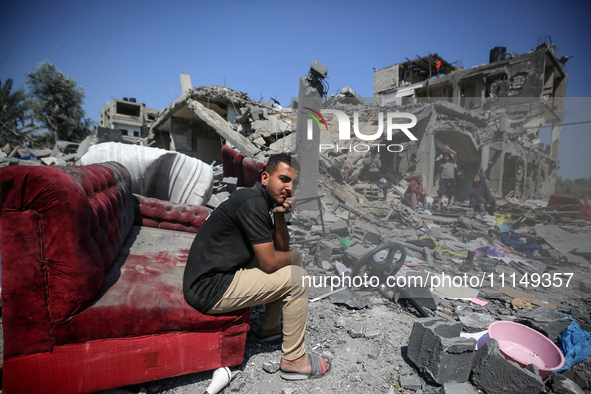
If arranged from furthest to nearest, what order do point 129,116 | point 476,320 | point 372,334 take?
point 129,116
point 476,320
point 372,334

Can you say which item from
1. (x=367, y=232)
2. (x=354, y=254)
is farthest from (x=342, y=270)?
(x=367, y=232)

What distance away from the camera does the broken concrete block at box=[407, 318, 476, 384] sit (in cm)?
175

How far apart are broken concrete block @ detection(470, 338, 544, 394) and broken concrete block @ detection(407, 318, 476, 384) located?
0.07 m

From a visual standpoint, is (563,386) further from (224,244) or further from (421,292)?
(224,244)

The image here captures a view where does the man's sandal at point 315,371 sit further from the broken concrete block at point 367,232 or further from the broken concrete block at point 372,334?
the broken concrete block at point 367,232

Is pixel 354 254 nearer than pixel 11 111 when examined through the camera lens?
Yes

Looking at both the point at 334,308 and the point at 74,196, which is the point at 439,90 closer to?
the point at 334,308

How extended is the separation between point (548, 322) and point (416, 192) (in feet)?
5.50

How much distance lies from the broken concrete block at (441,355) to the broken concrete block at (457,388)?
0.03m

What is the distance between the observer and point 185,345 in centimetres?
165

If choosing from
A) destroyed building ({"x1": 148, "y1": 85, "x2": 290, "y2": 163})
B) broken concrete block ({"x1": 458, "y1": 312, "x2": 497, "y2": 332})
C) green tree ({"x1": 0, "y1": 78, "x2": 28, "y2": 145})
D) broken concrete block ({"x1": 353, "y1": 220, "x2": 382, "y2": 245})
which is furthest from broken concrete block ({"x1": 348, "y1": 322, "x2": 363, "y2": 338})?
green tree ({"x1": 0, "y1": 78, "x2": 28, "y2": 145})

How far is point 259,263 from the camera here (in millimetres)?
1718

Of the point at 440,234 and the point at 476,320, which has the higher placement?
the point at 440,234

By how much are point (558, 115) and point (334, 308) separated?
10.5ft
